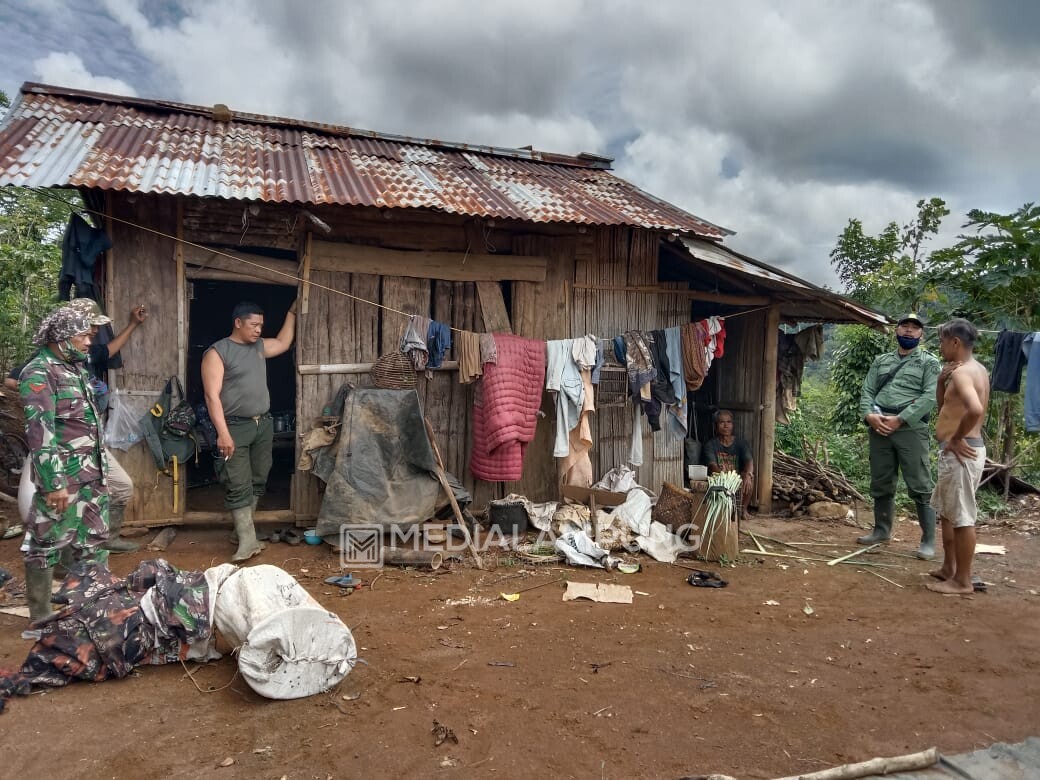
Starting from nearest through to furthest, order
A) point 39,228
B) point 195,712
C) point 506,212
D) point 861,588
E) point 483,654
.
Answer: point 195,712
point 483,654
point 861,588
point 506,212
point 39,228

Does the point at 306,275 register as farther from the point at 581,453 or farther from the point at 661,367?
the point at 661,367

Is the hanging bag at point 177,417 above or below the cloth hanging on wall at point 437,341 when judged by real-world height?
below

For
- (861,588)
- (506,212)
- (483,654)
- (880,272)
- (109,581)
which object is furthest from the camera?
(880,272)

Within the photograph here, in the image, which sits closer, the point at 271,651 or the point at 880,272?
the point at 271,651

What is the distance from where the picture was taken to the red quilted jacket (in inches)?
230

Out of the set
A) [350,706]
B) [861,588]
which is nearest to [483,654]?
[350,706]

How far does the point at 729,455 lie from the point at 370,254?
466 cm

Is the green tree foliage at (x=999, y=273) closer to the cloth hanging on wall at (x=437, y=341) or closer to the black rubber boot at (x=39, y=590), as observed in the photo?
the cloth hanging on wall at (x=437, y=341)

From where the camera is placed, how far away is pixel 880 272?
50.2 ft

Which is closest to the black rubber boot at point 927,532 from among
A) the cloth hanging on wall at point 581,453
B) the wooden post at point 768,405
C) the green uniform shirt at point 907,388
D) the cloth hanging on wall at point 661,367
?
the green uniform shirt at point 907,388

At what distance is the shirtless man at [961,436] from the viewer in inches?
181

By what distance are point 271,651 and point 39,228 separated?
11.2 meters

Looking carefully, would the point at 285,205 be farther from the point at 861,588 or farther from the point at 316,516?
the point at 861,588

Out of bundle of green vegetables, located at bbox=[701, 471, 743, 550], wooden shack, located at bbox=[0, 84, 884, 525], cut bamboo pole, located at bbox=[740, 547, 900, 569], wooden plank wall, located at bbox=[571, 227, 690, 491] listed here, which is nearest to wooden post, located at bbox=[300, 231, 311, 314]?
wooden shack, located at bbox=[0, 84, 884, 525]
